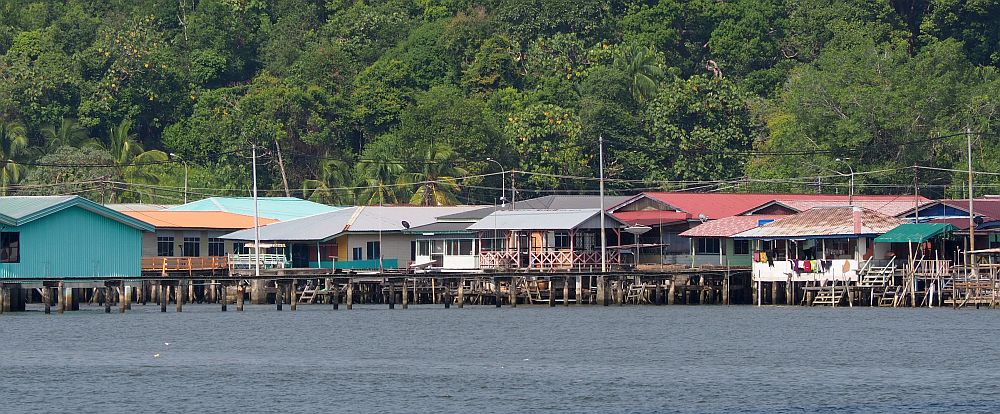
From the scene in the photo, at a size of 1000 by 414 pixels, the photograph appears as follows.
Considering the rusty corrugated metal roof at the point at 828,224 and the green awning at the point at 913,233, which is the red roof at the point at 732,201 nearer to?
the rusty corrugated metal roof at the point at 828,224

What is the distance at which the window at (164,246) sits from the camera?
9638cm

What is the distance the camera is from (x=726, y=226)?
87.4 m

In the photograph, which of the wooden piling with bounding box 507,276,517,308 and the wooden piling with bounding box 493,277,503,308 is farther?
the wooden piling with bounding box 493,277,503,308

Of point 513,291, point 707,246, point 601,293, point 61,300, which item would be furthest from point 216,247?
point 707,246

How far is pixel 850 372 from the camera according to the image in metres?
54.6

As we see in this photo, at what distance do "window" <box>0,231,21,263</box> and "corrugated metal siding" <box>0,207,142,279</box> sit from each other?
18cm

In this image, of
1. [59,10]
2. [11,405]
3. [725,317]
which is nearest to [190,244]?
[725,317]

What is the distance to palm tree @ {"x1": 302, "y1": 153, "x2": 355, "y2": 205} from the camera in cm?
12688

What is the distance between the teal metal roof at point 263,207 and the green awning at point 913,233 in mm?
38138

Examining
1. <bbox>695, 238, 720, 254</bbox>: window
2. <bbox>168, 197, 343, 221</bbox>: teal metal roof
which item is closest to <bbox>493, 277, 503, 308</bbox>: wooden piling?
<bbox>695, 238, 720, 254</bbox>: window

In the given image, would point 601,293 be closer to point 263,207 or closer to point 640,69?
point 263,207

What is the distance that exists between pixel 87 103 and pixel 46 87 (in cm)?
360

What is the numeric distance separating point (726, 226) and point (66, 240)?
104 ft

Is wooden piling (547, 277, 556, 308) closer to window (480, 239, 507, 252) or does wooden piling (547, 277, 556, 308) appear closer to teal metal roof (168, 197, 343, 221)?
window (480, 239, 507, 252)
